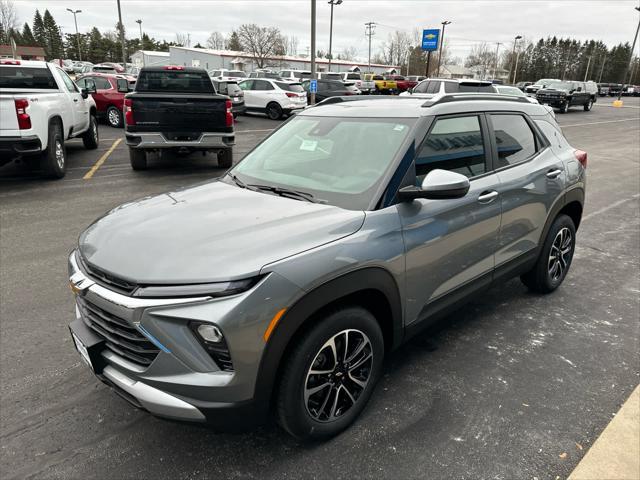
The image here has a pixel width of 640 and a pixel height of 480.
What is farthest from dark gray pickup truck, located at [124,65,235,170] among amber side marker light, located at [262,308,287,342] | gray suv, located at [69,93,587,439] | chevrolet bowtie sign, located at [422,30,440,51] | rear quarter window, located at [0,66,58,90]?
chevrolet bowtie sign, located at [422,30,440,51]

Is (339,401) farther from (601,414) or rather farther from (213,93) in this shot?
(213,93)

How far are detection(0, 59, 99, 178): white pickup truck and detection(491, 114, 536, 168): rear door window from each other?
23.7ft

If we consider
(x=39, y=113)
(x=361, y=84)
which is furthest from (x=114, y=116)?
(x=361, y=84)

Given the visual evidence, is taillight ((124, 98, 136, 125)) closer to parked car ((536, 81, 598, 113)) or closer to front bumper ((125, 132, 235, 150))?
front bumper ((125, 132, 235, 150))

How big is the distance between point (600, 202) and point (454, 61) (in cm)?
14089

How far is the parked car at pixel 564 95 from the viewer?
29562 millimetres

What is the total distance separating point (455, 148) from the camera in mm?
3131

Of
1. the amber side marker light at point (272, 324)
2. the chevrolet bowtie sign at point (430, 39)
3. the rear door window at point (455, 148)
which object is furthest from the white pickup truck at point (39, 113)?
the chevrolet bowtie sign at point (430, 39)

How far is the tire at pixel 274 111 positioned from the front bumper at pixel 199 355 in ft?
64.0

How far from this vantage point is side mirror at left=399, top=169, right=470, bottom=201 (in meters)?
2.54

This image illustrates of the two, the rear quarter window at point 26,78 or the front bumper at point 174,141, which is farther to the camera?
the rear quarter window at point 26,78

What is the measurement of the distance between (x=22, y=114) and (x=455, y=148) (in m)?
7.14

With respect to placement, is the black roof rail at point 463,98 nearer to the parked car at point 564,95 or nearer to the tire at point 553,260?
the tire at point 553,260

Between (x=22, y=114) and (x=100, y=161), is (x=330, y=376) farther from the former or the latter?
(x=100, y=161)
